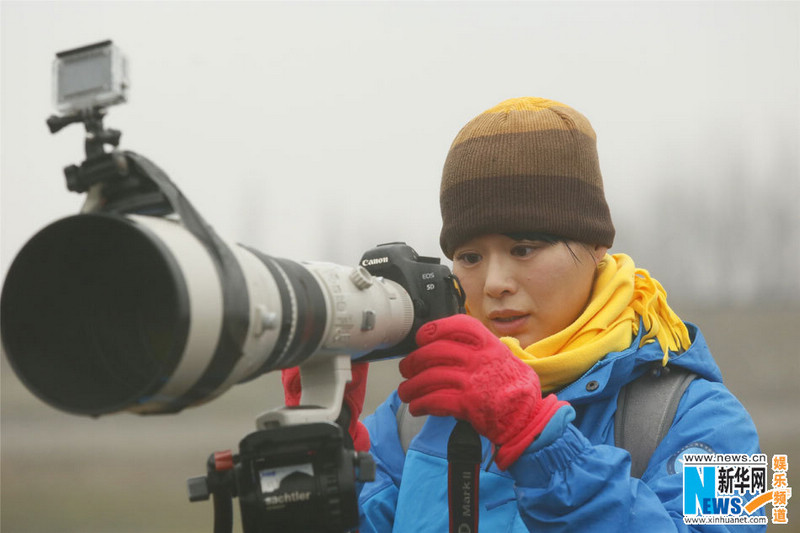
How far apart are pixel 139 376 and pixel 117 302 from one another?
0.10 m

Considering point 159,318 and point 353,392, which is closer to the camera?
point 159,318

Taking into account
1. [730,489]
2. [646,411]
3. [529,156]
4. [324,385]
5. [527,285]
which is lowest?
[730,489]

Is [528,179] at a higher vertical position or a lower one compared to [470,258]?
higher

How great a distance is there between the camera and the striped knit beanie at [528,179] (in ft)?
5.60

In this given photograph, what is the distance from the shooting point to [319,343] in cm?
123

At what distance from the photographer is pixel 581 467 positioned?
1337 millimetres

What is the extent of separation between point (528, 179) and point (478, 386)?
55cm

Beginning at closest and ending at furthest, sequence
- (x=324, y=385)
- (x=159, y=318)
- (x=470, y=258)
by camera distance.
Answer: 1. (x=159, y=318)
2. (x=324, y=385)
3. (x=470, y=258)

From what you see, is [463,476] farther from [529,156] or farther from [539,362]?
[529,156]

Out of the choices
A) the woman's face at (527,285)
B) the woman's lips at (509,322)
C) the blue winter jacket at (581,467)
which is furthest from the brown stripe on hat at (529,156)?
the blue winter jacket at (581,467)

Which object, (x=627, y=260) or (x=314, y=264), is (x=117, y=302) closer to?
(x=314, y=264)

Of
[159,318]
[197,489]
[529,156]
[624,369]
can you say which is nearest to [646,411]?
[624,369]

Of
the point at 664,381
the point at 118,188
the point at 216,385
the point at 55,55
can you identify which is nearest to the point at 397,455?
the point at 664,381

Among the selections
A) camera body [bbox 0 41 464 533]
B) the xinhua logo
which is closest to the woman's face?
the xinhua logo
